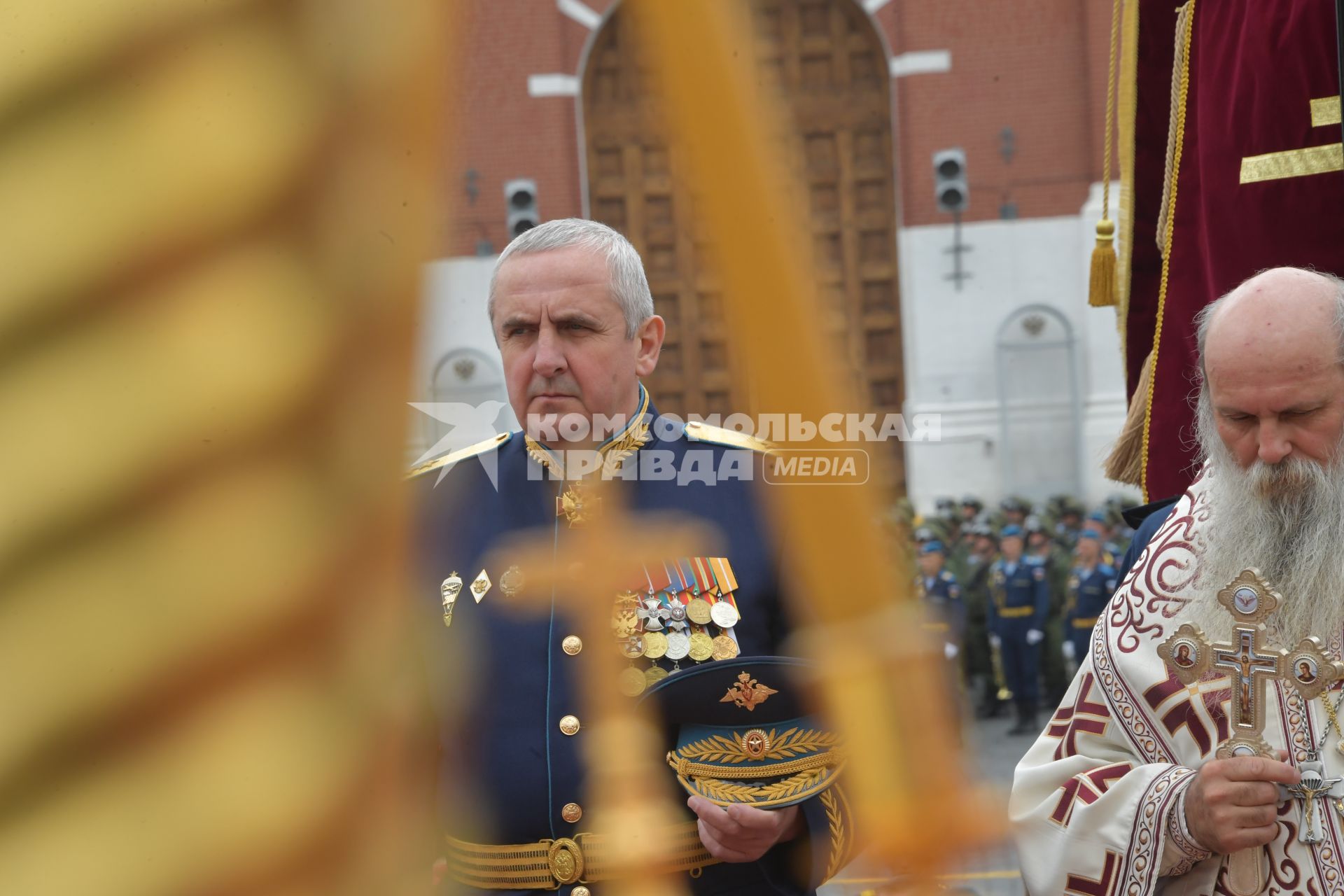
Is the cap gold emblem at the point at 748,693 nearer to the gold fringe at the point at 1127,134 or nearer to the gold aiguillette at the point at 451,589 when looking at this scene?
the gold aiguillette at the point at 451,589

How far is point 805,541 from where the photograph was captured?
405 mm

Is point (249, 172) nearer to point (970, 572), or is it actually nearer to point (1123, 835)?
point (1123, 835)

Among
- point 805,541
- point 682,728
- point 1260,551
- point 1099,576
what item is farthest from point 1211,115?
point 1099,576

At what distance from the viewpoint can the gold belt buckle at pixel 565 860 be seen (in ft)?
6.93

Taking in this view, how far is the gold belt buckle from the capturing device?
83.2 inches

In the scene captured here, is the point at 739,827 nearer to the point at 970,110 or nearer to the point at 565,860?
the point at 565,860

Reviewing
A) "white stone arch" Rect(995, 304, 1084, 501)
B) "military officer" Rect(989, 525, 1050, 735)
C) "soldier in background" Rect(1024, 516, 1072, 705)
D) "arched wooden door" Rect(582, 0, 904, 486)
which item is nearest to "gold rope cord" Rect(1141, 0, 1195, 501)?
"military officer" Rect(989, 525, 1050, 735)

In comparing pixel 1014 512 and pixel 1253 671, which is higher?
pixel 1253 671

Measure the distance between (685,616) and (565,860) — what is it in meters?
0.40

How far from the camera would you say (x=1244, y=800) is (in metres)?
1.94

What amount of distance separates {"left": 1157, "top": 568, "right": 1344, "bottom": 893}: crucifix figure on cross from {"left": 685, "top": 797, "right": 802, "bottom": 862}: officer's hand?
59 centimetres

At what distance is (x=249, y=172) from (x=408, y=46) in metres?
0.05

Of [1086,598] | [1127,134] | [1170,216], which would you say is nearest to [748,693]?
[1170,216]

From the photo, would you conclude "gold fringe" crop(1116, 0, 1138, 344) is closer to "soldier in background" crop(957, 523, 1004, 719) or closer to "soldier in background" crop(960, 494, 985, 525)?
"soldier in background" crop(957, 523, 1004, 719)
